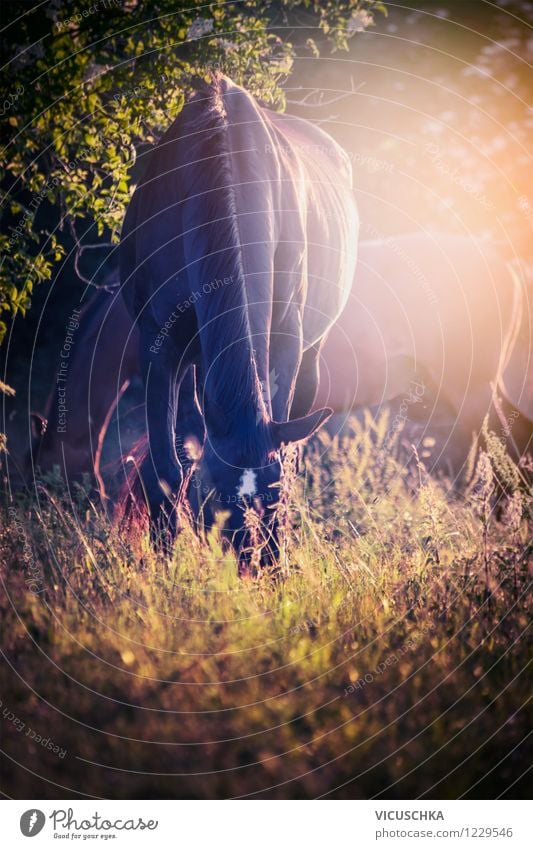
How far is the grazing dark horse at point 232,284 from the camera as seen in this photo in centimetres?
378

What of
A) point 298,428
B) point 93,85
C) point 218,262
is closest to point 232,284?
point 218,262

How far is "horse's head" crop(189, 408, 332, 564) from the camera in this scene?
3.60m

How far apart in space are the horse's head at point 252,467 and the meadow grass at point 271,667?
479mm

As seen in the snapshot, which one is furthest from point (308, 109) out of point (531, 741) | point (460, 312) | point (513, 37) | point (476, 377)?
point (531, 741)

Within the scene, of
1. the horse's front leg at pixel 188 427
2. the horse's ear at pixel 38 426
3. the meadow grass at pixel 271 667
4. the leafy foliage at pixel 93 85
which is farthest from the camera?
the horse's ear at pixel 38 426

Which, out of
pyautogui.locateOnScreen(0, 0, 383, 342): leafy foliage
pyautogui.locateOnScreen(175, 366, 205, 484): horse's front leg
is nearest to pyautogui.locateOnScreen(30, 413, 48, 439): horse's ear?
pyautogui.locateOnScreen(0, 0, 383, 342): leafy foliage

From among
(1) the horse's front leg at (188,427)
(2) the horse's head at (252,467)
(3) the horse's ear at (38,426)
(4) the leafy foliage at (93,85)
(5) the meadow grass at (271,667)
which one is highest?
(4) the leafy foliage at (93,85)

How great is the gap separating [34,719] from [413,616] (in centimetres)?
207

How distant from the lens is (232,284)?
4.28m

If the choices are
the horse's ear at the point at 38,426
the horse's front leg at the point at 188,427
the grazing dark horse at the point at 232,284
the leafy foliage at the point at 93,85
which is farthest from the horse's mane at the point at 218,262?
the horse's ear at the point at 38,426

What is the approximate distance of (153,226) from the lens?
16.9 ft

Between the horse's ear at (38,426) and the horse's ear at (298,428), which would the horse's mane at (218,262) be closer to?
the horse's ear at (298,428)

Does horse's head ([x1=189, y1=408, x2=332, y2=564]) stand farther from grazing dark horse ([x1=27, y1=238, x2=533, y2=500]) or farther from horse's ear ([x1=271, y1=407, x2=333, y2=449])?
grazing dark horse ([x1=27, y1=238, x2=533, y2=500])

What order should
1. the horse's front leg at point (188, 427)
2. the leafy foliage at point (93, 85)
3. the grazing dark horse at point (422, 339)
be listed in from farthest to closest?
the grazing dark horse at point (422, 339), the horse's front leg at point (188, 427), the leafy foliage at point (93, 85)
